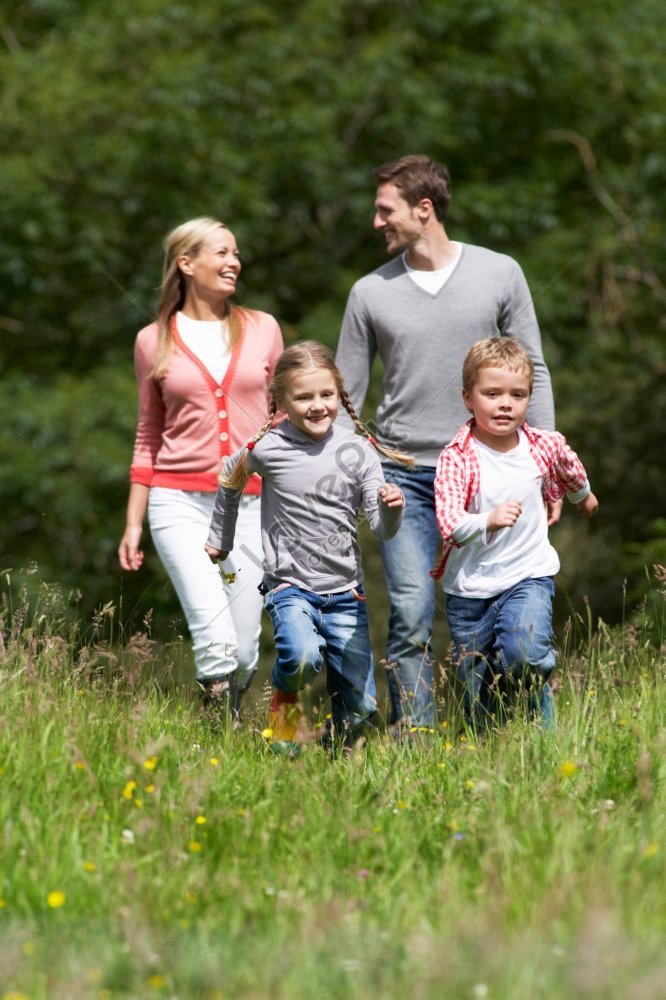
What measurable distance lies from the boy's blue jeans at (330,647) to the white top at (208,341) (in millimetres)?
Answer: 1063

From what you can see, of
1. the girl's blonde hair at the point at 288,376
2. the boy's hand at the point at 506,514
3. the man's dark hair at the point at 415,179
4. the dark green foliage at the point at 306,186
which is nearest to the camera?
the boy's hand at the point at 506,514

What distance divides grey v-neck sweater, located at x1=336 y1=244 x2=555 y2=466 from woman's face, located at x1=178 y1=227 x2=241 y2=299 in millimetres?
498

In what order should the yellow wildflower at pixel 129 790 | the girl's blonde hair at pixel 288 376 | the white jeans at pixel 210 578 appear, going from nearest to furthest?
the yellow wildflower at pixel 129 790
the girl's blonde hair at pixel 288 376
the white jeans at pixel 210 578

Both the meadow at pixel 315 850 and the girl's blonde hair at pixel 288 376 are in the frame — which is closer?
the meadow at pixel 315 850

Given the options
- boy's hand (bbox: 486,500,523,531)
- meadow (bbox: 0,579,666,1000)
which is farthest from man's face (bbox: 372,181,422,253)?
meadow (bbox: 0,579,666,1000)

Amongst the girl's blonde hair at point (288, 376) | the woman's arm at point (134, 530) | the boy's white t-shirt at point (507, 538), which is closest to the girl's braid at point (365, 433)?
the girl's blonde hair at point (288, 376)

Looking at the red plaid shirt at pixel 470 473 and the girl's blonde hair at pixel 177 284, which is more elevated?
the girl's blonde hair at pixel 177 284

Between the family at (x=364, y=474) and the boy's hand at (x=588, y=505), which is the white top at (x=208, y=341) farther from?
the boy's hand at (x=588, y=505)

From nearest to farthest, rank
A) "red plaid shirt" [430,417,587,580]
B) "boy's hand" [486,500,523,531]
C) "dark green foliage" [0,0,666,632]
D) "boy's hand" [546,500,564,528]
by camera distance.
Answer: "boy's hand" [486,500,523,531], "red plaid shirt" [430,417,587,580], "boy's hand" [546,500,564,528], "dark green foliage" [0,0,666,632]

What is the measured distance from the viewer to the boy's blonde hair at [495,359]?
4.45 m

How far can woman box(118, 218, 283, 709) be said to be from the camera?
500cm

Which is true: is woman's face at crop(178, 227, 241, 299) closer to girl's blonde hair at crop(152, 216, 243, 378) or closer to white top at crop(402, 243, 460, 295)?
girl's blonde hair at crop(152, 216, 243, 378)

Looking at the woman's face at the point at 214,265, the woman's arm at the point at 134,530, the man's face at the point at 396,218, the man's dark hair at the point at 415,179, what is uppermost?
the man's dark hair at the point at 415,179

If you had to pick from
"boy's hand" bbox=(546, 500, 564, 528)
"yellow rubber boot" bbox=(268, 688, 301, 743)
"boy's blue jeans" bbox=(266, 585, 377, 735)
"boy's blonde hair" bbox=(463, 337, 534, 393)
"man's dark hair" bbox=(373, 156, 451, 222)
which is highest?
"man's dark hair" bbox=(373, 156, 451, 222)
